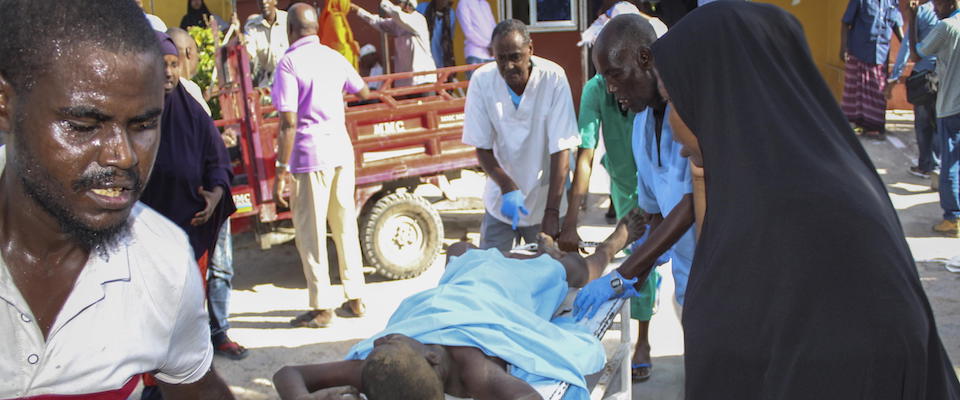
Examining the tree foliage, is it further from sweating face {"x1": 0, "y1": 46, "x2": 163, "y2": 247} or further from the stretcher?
sweating face {"x1": 0, "y1": 46, "x2": 163, "y2": 247}

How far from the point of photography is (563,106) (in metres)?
4.49

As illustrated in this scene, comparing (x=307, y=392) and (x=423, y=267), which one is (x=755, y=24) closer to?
(x=307, y=392)

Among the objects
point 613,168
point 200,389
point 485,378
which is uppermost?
point 200,389

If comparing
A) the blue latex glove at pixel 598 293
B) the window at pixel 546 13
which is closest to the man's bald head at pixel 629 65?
the blue latex glove at pixel 598 293

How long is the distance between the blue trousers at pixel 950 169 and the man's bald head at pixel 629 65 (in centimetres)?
428

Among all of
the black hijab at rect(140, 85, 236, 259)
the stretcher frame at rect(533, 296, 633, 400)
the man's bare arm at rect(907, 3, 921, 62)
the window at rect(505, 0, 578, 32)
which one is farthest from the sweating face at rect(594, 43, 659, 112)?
the window at rect(505, 0, 578, 32)

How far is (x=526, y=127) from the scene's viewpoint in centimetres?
460

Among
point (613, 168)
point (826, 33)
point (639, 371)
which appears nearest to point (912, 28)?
point (826, 33)

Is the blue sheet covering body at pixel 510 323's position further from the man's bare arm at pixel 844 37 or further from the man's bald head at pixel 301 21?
the man's bare arm at pixel 844 37

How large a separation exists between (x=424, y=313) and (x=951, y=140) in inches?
208

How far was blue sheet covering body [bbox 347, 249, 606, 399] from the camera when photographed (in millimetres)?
3152

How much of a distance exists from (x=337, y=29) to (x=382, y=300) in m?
3.90

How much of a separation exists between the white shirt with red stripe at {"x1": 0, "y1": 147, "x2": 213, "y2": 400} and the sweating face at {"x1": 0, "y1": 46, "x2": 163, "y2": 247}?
0.14m

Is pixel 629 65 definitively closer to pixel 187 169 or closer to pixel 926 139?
pixel 187 169
